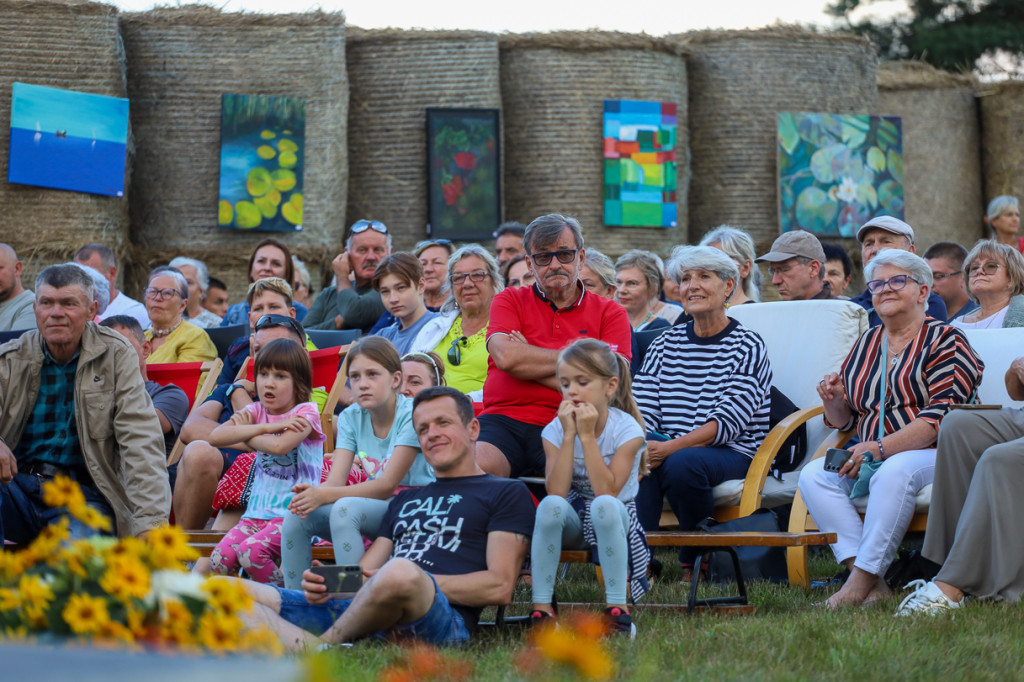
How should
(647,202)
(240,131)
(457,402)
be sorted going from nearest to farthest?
(457,402)
(240,131)
(647,202)

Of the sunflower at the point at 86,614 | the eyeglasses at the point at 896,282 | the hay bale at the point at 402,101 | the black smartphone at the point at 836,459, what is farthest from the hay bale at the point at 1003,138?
the sunflower at the point at 86,614

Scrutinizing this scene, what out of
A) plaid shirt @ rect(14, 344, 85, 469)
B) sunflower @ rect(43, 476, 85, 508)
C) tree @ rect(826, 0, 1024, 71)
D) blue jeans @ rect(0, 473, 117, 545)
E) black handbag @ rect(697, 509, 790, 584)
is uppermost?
tree @ rect(826, 0, 1024, 71)

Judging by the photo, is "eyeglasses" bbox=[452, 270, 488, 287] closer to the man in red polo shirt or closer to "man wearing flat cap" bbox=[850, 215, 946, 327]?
the man in red polo shirt

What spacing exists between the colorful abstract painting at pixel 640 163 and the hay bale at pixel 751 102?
585 millimetres

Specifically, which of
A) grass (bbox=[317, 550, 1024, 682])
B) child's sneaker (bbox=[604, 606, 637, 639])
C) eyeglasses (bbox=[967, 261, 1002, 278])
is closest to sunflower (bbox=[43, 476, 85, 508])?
grass (bbox=[317, 550, 1024, 682])

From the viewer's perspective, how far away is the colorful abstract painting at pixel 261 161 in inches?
393

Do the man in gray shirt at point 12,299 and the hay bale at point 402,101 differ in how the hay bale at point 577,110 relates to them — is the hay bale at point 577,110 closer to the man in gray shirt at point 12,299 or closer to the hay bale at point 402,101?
the hay bale at point 402,101

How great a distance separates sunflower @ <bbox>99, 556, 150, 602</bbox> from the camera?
222cm

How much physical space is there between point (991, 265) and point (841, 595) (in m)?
2.29

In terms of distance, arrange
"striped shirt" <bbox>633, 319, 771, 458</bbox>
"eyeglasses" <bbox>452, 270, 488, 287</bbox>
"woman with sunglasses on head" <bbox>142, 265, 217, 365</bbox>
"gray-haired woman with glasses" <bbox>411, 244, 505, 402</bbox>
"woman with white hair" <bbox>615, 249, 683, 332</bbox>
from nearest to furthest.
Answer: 1. "striped shirt" <bbox>633, 319, 771, 458</bbox>
2. "gray-haired woman with glasses" <bbox>411, 244, 505, 402</bbox>
3. "eyeglasses" <bbox>452, 270, 488, 287</bbox>
4. "woman with white hair" <bbox>615, 249, 683, 332</bbox>
5. "woman with sunglasses on head" <bbox>142, 265, 217, 365</bbox>

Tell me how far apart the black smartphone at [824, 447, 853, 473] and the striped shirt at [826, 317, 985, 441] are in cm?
25

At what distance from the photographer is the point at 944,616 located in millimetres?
4141

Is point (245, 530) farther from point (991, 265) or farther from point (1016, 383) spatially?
point (991, 265)

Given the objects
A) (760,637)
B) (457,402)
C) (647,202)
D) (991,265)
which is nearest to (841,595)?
(760,637)
